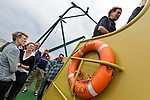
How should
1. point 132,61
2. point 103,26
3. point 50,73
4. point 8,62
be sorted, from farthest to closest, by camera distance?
1. point 50,73
2. point 103,26
3. point 8,62
4. point 132,61

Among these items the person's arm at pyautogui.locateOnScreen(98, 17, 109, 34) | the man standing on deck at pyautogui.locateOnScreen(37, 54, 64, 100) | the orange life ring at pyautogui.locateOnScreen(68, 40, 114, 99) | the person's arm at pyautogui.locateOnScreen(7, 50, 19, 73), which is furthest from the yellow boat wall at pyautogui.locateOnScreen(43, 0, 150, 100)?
the man standing on deck at pyautogui.locateOnScreen(37, 54, 64, 100)

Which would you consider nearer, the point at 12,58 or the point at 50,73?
the point at 12,58

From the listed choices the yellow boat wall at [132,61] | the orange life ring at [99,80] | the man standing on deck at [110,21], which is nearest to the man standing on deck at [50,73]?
the man standing on deck at [110,21]

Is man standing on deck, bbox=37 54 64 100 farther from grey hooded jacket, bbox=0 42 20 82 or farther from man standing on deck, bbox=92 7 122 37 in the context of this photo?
man standing on deck, bbox=92 7 122 37

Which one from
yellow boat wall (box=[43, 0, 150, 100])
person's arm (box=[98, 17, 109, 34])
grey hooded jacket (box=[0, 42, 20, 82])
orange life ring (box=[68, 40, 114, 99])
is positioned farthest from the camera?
person's arm (box=[98, 17, 109, 34])

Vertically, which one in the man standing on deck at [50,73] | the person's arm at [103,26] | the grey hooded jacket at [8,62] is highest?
the person's arm at [103,26]

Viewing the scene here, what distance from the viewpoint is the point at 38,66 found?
10.5 ft

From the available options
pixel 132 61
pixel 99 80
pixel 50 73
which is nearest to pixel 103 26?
pixel 132 61

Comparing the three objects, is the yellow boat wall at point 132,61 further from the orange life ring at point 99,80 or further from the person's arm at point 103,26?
the person's arm at point 103,26

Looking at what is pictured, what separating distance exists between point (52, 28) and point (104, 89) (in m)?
7.07

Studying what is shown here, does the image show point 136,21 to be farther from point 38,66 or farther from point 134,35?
point 38,66

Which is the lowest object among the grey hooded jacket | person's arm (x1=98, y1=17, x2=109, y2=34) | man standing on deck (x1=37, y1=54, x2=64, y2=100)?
man standing on deck (x1=37, y1=54, x2=64, y2=100)

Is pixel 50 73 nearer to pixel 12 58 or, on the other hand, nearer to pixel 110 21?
pixel 12 58

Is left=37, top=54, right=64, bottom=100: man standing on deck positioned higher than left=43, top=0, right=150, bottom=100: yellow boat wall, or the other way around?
left=43, top=0, right=150, bottom=100: yellow boat wall
